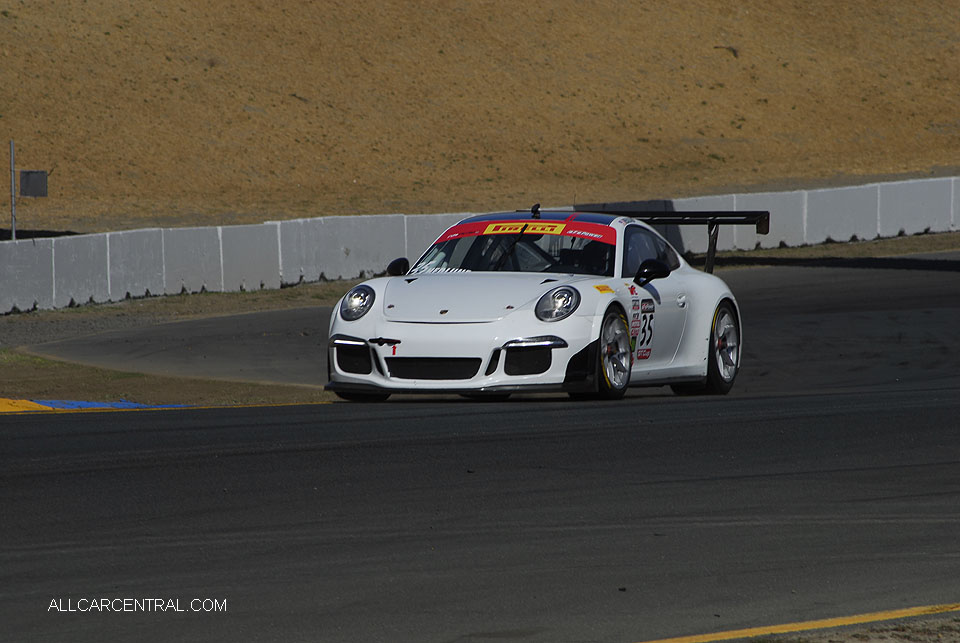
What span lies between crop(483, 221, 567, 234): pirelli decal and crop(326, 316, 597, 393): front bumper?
135cm

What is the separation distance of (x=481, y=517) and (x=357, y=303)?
13.7ft

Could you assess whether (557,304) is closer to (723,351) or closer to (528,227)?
(528,227)

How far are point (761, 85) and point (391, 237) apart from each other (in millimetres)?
46555

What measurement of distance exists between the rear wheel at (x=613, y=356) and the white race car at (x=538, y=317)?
0.01 metres

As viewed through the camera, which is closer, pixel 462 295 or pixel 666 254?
pixel 462 295

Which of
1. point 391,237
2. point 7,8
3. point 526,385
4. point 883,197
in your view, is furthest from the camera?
point 7,8

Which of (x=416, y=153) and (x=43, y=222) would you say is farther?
(x=416, y=153)

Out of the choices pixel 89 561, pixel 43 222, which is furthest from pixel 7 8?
pixel 89 561

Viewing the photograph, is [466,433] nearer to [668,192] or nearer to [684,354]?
[684,354]

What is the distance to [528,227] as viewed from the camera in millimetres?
11625

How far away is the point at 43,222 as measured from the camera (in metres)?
40.5

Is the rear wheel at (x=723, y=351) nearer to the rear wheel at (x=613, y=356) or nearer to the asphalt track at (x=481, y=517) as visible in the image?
the asphalt track at (x=481, y=517)

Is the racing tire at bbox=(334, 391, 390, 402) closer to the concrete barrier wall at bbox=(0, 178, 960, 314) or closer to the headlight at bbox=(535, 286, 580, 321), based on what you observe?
the headlight at bbox=(535, 286, 580, 321)

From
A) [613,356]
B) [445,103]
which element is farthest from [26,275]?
[445,103]
